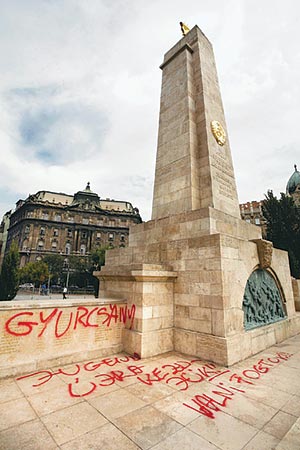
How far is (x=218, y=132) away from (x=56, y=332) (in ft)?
32.2

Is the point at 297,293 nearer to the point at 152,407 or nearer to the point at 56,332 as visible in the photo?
the point at 152,407

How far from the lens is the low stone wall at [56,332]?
17.1 feet

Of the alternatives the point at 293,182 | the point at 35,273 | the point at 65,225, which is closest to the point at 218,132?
the point at 35,273

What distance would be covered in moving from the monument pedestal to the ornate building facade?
213ft

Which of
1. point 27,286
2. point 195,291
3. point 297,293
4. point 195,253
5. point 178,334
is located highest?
point 195,253

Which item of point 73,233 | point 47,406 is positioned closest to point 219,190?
point 47,406

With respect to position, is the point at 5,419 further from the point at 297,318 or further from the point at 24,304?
the point at 297,318

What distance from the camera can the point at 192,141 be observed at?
9.66 metres

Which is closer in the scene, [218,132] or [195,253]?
[195,253]

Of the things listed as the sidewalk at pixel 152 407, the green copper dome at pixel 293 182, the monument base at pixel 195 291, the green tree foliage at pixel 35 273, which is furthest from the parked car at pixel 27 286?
the green copper dome at pixel 293 182

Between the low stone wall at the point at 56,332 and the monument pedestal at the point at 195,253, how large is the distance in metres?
0.65

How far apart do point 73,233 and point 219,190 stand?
252 ft

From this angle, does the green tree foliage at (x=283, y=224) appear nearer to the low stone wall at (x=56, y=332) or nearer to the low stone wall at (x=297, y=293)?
the low stone wall at (x=297, y=293)

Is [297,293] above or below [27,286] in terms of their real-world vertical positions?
above
